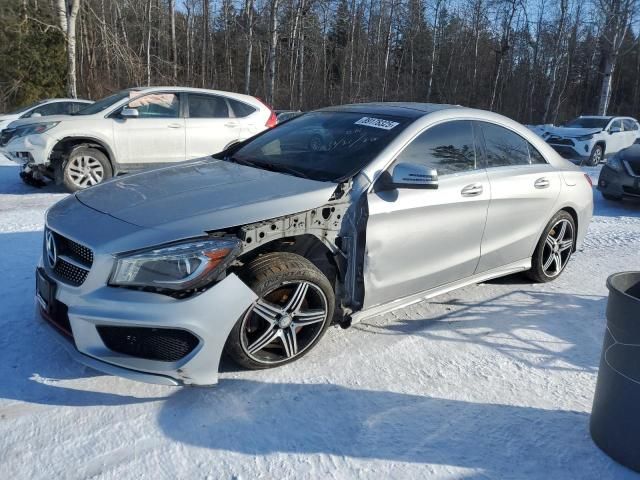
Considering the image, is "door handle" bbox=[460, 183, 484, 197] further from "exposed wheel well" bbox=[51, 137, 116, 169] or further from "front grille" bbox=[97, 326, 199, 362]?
"exposed wheel well" bbox=[51, 137, 116, 169]

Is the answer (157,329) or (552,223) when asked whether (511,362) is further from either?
(157,329)

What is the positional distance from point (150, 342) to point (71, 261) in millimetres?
645

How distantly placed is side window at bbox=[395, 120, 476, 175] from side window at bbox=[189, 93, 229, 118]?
5811 mm

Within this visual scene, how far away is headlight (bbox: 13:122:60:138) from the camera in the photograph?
7.86 meters

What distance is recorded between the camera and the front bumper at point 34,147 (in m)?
7.75

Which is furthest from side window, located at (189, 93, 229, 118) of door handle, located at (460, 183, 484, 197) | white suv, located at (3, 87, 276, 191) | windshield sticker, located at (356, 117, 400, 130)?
door handle, located at (460, 183, 484, 197)

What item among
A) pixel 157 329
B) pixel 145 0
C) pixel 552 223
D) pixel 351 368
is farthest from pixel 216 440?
pixel 145 0

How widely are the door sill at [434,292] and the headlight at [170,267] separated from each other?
3.67 ft

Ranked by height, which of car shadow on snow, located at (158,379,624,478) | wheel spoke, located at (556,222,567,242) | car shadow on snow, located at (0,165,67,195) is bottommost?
car shadow on snow, located at (158,379,624,478)

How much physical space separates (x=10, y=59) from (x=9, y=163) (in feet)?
65.6

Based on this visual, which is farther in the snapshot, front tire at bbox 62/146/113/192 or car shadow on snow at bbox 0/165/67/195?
car shadow on snow at bbox 0/165/67/195

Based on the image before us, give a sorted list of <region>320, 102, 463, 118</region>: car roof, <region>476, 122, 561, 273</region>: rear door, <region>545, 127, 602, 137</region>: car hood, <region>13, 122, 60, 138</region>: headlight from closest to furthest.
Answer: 1. <region>320, 102, 463, 118</region>: car roof
2. <region>476, 122, 561, 273</region>: rear door
3. <region>13, 122, 60, 138</region>: headlight
4. <region>545, 127, 602, 137</region>: car hood

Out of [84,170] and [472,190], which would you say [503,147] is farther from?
[84,170]

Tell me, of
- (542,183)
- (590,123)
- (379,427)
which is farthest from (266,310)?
(590,123)
